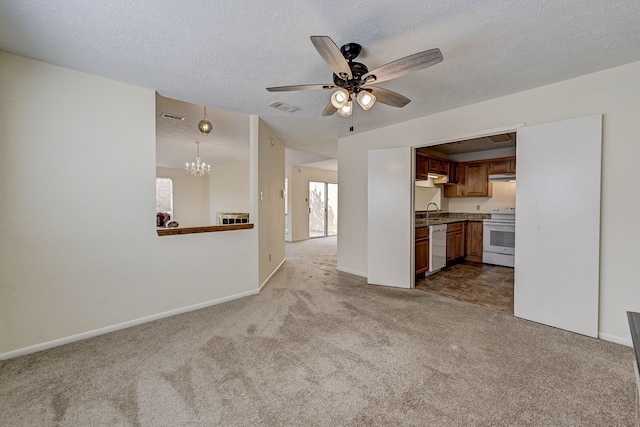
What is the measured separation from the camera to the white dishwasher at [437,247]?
4.36 metres

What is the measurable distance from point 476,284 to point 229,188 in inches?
285

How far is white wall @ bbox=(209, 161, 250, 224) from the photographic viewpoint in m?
8.04

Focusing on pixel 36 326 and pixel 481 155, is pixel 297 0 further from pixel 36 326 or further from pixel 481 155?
pixel 481 155

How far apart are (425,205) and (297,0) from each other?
16.6ft

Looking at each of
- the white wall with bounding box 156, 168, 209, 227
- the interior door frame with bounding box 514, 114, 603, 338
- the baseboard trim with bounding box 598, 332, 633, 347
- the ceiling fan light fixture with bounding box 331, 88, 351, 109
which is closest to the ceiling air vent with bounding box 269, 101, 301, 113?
the ceiling fan light fixture with bounding box 331, 88, 351, 109

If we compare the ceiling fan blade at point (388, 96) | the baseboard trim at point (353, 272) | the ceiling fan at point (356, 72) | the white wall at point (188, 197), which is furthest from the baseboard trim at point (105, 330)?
the white wall at point (188, 197)

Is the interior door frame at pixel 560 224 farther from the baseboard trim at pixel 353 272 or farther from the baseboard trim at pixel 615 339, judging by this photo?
the baseboard trim at pixel 353 272

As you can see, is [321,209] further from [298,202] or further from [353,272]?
[353,272]

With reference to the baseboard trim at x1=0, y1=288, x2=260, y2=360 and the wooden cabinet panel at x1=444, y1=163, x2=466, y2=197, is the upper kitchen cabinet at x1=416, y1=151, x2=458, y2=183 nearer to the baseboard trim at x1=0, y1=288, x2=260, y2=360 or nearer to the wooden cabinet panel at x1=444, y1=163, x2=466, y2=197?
the wooden cabinet panel at x1=444, y1=163, x2=466, y2=197

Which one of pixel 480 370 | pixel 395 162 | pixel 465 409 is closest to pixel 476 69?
pixel 395 162

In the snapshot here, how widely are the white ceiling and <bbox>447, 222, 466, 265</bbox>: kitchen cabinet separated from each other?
9.47ft

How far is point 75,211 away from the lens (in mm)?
2336

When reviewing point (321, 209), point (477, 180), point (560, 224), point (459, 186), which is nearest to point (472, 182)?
point (477, 180)

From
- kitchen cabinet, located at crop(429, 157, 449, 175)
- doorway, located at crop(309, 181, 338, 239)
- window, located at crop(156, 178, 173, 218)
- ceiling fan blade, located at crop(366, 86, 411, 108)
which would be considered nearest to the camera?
ceiling fan blade, located at crop(366, 86, 411, 108)
